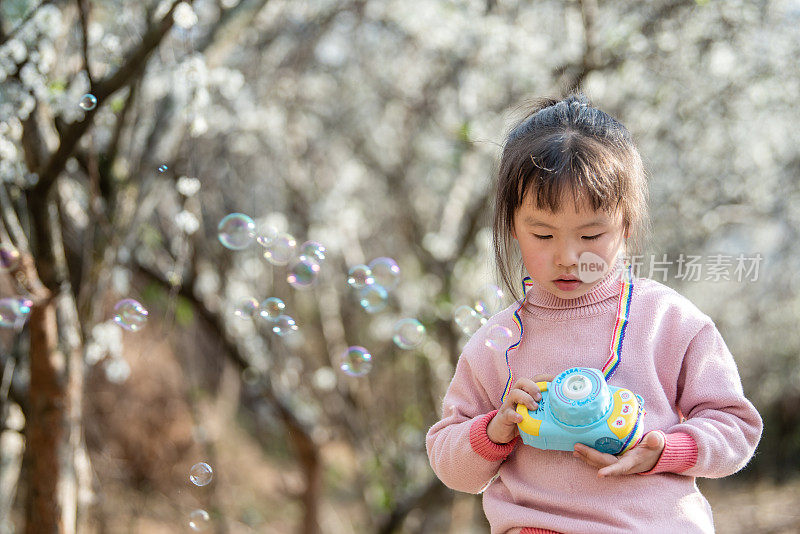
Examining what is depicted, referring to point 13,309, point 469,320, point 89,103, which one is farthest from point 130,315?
point 469,320

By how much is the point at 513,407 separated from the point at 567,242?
0.37 meters

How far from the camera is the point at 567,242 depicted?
5.73 ft

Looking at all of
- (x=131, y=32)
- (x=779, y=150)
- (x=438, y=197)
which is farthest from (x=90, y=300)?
(x=779, y=150)

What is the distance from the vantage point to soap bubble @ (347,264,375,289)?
10.1ft

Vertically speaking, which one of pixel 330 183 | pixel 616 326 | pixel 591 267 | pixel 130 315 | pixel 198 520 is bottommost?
pixel 198 520

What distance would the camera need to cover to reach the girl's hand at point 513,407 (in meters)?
1.69

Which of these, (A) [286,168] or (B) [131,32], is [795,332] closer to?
(A) [286,168]

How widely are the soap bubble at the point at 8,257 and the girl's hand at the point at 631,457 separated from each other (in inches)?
81.6

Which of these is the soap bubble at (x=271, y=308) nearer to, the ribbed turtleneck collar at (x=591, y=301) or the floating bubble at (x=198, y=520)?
the floating bubble at (x=198, y=520)

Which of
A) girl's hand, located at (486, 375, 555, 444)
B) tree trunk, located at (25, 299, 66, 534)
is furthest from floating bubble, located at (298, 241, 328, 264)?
girl's hand, located at (486, 375, 555, 444)

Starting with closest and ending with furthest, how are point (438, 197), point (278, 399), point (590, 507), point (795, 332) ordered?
point (590, 507) < point (278, 399) < point (438, 197) < point (795, 332)

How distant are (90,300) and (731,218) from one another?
4.09 m

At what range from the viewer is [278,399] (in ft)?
17.6

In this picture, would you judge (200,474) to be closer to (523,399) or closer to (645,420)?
(523,399)
